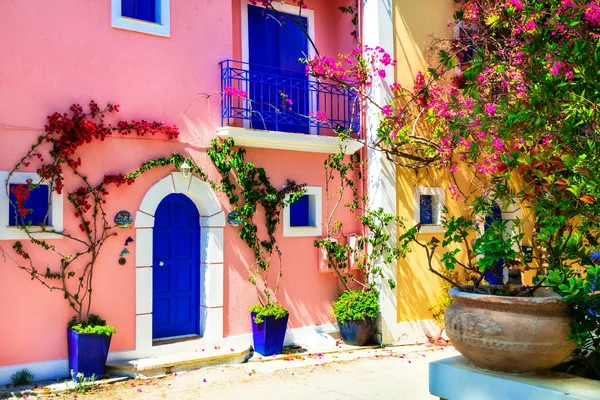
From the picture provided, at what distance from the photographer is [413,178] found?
36.4ft

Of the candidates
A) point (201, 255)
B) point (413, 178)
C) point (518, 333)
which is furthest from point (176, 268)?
point (518, 333)

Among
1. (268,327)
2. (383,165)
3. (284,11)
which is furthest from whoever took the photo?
(383,165)

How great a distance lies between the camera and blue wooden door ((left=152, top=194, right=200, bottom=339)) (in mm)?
9102

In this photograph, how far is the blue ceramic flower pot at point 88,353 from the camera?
25.2ft

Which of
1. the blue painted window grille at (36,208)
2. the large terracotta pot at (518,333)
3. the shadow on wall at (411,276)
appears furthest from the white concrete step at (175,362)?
the large terracotta pot at (518,333)

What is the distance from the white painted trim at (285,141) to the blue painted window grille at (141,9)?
192cm

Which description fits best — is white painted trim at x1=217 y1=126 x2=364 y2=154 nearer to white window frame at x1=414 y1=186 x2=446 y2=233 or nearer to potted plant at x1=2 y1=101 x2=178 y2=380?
white window frame at x1=414 y1=186 x2=446 y2=233

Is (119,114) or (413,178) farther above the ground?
(119,114)

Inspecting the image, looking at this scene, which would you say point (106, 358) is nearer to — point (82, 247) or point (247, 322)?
point (82, 247)

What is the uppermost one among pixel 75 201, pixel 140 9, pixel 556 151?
pixel 140 9

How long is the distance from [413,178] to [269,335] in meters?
3.99

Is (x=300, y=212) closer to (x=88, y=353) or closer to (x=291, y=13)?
(x=291, y=13)

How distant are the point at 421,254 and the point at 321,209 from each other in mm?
2122

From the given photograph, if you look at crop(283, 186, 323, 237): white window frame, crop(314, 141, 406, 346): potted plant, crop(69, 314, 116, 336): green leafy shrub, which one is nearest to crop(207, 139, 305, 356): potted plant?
crop(283, 186, 323, 237): white window frame
